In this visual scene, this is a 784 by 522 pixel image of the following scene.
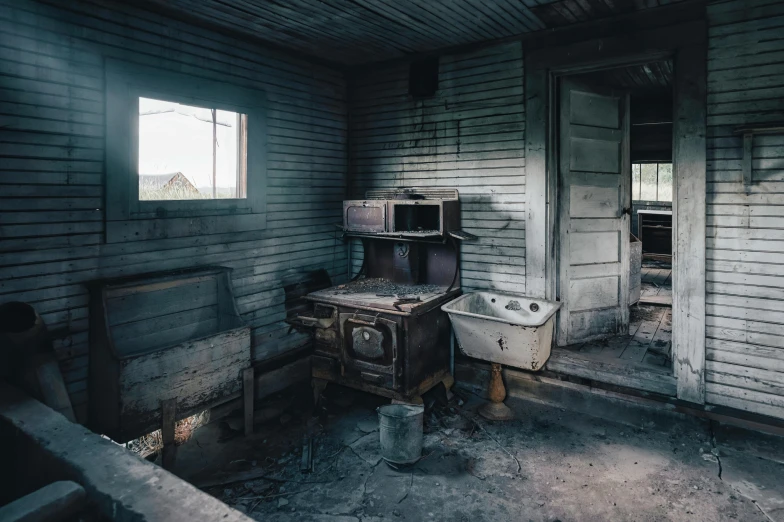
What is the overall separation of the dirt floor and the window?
11.6 meters

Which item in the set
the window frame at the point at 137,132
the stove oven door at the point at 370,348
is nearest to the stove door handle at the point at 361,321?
the stove oven door at the point at 370,348

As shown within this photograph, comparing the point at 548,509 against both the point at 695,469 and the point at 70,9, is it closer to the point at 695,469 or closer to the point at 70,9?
the point at 695,469

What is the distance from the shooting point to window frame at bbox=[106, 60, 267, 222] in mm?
3873

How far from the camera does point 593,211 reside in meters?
5.34

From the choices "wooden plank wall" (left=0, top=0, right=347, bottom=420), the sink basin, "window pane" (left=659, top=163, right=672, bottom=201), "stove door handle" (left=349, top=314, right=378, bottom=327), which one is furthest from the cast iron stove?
"window pane" (left=659, top=163, right=672, bottom=201)

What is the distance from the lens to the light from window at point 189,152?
4.17m

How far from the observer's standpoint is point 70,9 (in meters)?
3.60

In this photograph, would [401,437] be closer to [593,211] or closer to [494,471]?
[494,471]

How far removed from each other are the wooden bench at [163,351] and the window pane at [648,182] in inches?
528

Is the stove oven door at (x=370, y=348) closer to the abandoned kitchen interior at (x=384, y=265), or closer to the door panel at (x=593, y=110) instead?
the abandoned kitchen interior at (x=384, y=265)

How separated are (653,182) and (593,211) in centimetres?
1062

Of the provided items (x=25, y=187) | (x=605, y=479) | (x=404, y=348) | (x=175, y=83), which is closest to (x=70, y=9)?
(x=175, y=83)

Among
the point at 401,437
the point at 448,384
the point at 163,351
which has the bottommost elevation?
the point at 401,437

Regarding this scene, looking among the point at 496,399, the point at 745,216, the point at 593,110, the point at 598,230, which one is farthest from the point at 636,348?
→ the point at 593,110
